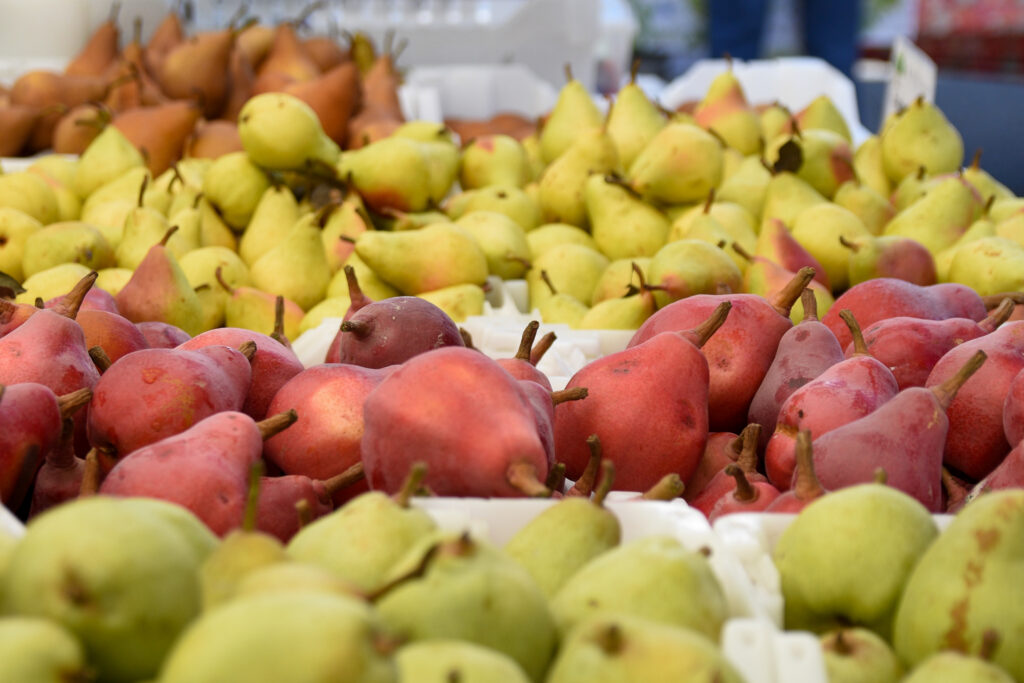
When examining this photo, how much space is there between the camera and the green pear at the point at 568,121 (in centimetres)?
251

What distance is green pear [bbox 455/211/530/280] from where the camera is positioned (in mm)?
1945

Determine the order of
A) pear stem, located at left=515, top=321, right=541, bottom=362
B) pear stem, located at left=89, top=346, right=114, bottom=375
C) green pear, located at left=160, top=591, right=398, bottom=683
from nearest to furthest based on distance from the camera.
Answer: green pear, located at left=160, top=591, right=398, bottom=683, pear stem, located at left=89, top=346, right=114, bottom=375, pear stem, located at left=515, top=321, right=541, bottom=362

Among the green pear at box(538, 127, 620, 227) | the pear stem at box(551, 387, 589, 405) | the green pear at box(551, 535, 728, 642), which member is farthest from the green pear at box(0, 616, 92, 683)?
the green pear at box(538, 127, 620, 227)

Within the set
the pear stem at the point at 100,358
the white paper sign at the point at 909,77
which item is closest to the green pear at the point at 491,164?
the white paper sign at the point at 909,77

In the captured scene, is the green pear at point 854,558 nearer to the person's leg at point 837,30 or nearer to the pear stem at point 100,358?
the pear stem at point 100,358

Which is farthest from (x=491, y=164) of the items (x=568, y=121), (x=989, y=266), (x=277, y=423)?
(x=277, y=423)

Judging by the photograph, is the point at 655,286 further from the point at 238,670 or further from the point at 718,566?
the point at 238,670

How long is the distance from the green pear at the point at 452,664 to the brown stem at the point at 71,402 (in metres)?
0.53

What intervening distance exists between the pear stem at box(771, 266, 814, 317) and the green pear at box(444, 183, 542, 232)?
101 centimetres

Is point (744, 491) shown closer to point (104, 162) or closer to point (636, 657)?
point (636, 657)

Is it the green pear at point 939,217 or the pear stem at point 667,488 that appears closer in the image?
the pear stem at point 667,488

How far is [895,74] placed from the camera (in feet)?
9.86

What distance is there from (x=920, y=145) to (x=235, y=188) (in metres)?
1.56

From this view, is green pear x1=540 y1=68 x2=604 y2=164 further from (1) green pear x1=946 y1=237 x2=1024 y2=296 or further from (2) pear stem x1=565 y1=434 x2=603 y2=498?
(2) pear stem x1=565 y1=434 x2=603 y2=498
